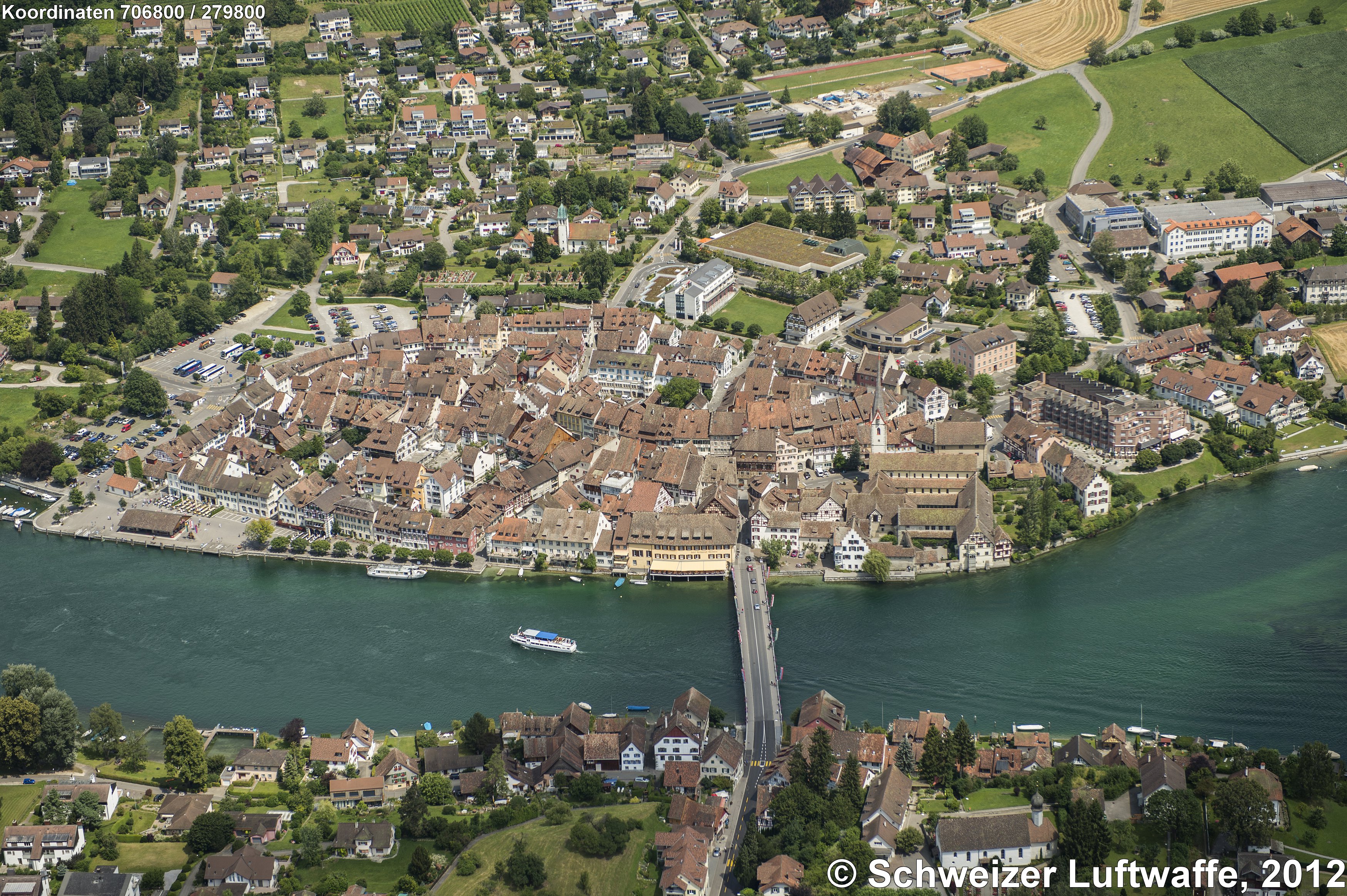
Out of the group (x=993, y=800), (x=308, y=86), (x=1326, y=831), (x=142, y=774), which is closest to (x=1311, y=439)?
(x=1326, y=831)

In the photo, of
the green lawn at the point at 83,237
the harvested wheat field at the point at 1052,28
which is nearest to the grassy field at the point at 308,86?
the green lawn at the point at 83,237

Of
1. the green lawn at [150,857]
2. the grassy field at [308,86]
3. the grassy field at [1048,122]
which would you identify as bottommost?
the green lawn at [150,857]

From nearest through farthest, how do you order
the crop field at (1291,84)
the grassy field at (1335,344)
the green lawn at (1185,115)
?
the grassy field at (1335,344)
the green lawn at (1185,115)
the crop field at (1291,84)

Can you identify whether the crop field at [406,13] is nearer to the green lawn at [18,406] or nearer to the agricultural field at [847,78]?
the agricultural field at [847,78]

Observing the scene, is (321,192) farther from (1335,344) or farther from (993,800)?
(993,800)

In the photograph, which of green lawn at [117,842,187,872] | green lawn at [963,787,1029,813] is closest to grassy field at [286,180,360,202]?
green lawn at [117,842,187,872]

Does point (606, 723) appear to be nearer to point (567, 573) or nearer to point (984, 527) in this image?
point (567, 573)
